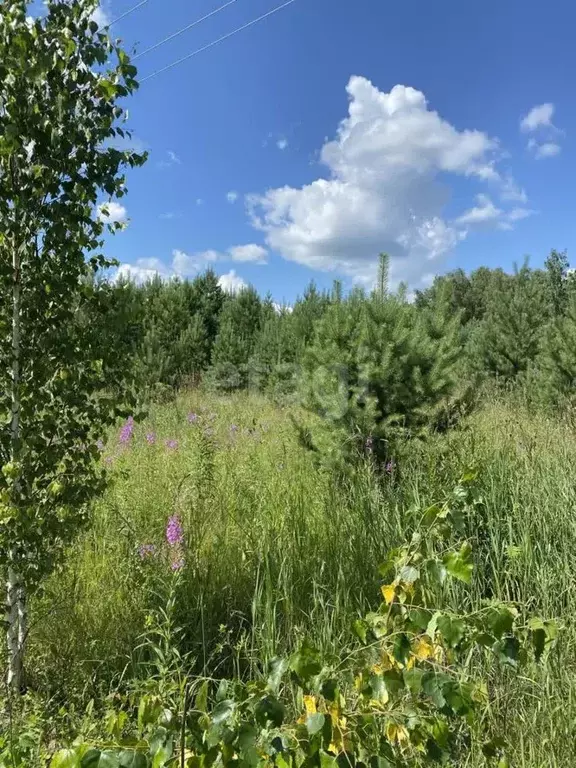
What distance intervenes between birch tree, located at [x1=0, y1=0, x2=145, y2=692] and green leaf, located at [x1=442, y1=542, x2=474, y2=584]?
149 cm

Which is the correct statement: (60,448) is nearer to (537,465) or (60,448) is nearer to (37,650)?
(37,650)

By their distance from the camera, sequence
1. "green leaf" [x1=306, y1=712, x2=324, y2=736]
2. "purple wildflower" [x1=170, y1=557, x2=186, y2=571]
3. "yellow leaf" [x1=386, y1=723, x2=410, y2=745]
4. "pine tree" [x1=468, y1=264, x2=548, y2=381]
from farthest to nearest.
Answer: "pine tree" [x1=468, y1=264, x2=548, y2=381] → "purple wildflower" [x1=170, y1=557, x2=186, y2=571] → "yellow leaf" [x1=386, y1=723, x2=410, y2=745] → "green leaf" [x1=306, y1=712, x2=324, y2=736]

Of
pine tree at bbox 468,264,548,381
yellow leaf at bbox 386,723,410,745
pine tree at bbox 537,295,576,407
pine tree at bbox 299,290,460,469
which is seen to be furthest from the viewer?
pine tree at bbox 468,264,548,381

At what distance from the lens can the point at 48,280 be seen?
6.78 ft

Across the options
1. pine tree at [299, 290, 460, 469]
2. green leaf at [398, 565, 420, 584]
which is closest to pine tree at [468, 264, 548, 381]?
pine tree at [299, 290, 460, 469]

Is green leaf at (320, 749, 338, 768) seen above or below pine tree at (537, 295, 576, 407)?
below

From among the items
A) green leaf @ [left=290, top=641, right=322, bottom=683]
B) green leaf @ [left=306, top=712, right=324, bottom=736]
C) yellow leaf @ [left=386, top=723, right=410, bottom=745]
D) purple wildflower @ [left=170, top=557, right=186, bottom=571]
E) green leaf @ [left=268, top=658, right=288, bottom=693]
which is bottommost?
purple wildflower @ [left=170, top=557, right=186, bottom=571]

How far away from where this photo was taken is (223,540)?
10.9ft

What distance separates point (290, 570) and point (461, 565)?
5.91 ft

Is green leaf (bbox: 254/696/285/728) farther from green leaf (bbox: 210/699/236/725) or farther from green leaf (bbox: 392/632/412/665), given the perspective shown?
green leaf (bbox: 392/632/412/665)

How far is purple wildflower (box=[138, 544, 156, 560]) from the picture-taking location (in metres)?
2.75

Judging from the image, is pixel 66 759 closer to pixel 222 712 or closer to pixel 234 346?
pixel 222 712

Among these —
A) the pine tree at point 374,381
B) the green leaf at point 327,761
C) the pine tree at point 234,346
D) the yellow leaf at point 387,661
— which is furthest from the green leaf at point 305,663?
the pine tree at point 234,346

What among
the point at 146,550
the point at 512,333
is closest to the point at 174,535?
the point at 146,550
